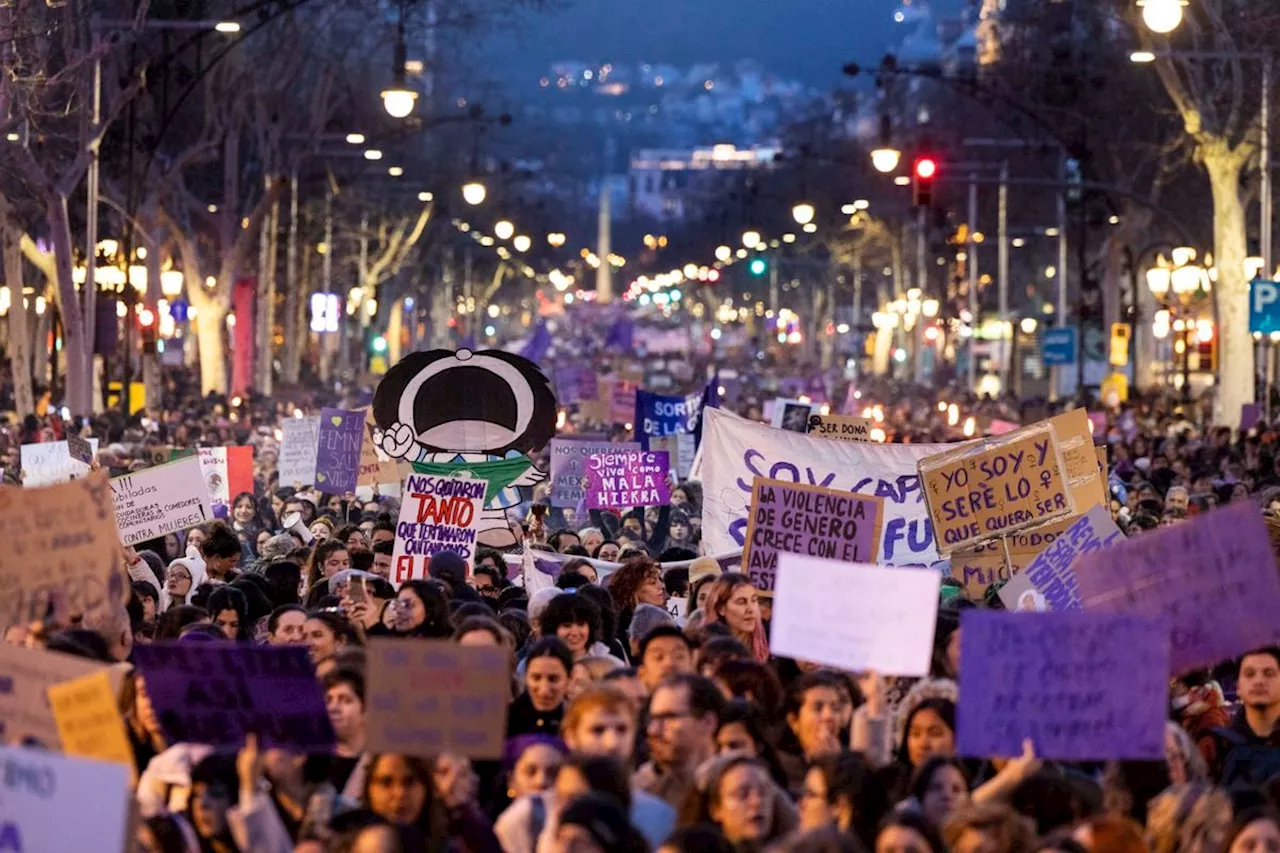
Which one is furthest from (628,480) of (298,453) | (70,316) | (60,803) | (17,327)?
(17,327)

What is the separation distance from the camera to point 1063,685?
298 inches

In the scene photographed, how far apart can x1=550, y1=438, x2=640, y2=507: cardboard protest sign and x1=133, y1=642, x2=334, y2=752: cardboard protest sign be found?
13.4m

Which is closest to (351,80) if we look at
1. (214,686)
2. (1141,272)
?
(1141,272)

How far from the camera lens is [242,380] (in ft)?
184

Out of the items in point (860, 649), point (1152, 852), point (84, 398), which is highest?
point (84, 398)

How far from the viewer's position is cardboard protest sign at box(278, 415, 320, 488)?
22562 millimetres

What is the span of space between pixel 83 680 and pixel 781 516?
6.09m

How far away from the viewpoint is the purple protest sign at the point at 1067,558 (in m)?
11.7

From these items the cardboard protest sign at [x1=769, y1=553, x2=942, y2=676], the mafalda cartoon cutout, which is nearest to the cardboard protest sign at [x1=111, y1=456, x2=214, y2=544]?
the mafalda cartoon cutout

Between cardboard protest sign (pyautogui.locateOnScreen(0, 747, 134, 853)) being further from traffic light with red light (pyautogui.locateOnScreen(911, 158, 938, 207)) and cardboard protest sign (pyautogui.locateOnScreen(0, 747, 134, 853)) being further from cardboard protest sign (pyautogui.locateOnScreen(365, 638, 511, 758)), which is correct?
traffic light with red light (pyautogui.locateOnScreen(911, 158, 938, 207))

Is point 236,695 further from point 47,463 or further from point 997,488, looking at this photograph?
point 47,463

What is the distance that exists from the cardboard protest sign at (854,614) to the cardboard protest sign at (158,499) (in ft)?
26.0

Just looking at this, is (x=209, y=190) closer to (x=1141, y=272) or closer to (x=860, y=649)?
(x=1141, y=272)

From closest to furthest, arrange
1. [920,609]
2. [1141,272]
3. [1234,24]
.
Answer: [920,609]
[1234,24]
[1141,272]
